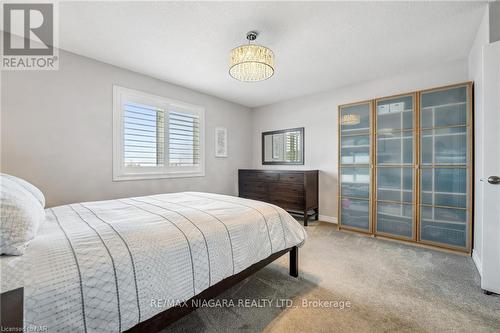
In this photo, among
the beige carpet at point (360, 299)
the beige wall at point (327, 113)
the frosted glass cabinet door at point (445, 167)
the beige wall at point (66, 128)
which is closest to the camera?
the beige carpet at point (360, 299)

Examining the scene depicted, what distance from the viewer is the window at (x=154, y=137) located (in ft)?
9.86

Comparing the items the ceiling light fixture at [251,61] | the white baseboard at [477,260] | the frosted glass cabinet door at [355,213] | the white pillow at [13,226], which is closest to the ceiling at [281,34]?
the ceiling light fixture at [251,61]

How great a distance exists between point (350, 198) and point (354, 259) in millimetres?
1229

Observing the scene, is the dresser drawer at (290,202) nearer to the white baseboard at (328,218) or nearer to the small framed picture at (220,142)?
the white baseboard at (328,218)

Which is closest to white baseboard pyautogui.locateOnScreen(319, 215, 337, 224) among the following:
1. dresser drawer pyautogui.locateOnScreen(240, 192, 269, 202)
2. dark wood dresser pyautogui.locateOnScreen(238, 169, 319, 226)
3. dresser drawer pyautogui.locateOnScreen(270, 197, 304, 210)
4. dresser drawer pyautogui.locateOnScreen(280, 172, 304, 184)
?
dark wood dresser pyautogui.locateOnScreen(238, 169, 319, 226)

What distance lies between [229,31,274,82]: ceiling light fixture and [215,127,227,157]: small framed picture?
220 cm

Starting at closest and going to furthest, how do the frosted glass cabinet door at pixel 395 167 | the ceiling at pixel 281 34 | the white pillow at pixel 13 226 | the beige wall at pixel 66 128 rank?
the white pillow at pixel 13 226
the ceiling at pixel 281 34
the beige wall at pixel 66 128
the frosted glass cabinet door at pixel 395 167

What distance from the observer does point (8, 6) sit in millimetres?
1880

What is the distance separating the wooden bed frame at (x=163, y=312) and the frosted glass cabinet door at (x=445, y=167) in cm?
209

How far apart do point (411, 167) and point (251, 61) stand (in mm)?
2591

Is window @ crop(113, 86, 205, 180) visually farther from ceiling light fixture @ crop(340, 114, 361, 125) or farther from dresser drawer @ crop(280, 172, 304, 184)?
ceiling light fixture @ crop(340, 114, 361, 125)

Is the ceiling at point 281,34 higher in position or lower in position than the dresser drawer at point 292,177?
higher

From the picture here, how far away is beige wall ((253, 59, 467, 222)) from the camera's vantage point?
10.0ft

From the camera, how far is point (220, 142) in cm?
439
